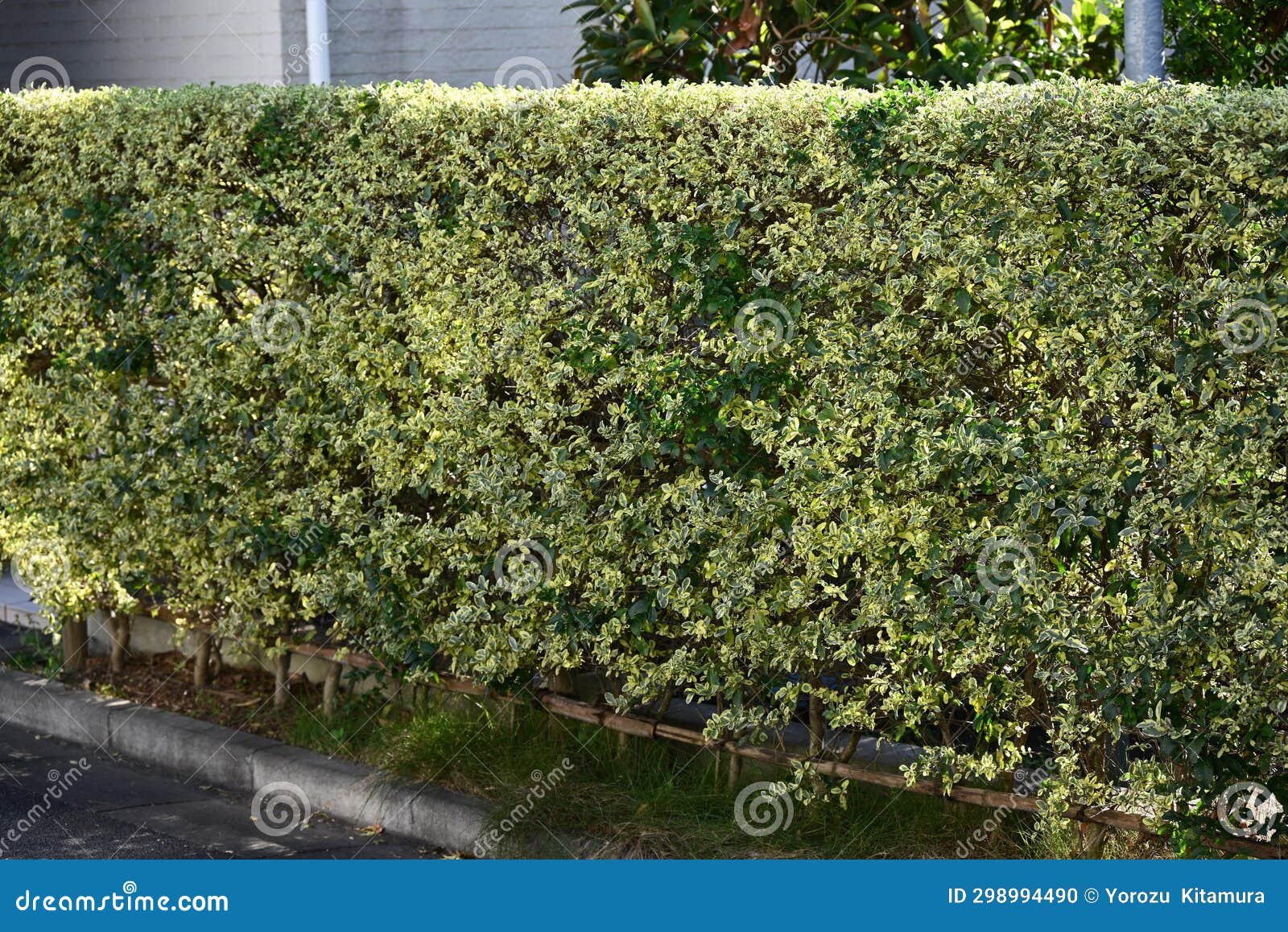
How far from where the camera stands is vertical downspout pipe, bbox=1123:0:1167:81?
5.93 m

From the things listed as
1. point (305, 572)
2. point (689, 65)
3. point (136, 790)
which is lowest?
point (136, 790)

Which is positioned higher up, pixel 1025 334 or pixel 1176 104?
pixel 1176 104

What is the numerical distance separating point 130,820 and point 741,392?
9.55ft

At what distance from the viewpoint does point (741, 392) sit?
494 cm

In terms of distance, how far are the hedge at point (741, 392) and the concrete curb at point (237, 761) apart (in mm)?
470

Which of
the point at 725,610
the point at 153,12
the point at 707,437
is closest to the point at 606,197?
the point at 707,437

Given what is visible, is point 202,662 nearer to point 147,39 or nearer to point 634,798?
point 634,798

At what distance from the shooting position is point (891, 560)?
473 centimetres

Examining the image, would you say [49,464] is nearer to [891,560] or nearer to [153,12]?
[891,560]

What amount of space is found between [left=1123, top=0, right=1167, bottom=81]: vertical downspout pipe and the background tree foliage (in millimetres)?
880

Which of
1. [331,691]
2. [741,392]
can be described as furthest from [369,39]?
[741,392]

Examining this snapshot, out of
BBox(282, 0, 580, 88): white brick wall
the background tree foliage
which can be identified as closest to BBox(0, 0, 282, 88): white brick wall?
BBox(282, 0, 580, 88): white brick wall

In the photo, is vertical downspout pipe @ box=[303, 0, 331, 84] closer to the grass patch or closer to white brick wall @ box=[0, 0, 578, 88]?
white brick wall @ box=[0, 0, 578, 88]

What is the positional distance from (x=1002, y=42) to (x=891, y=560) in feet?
13.9
